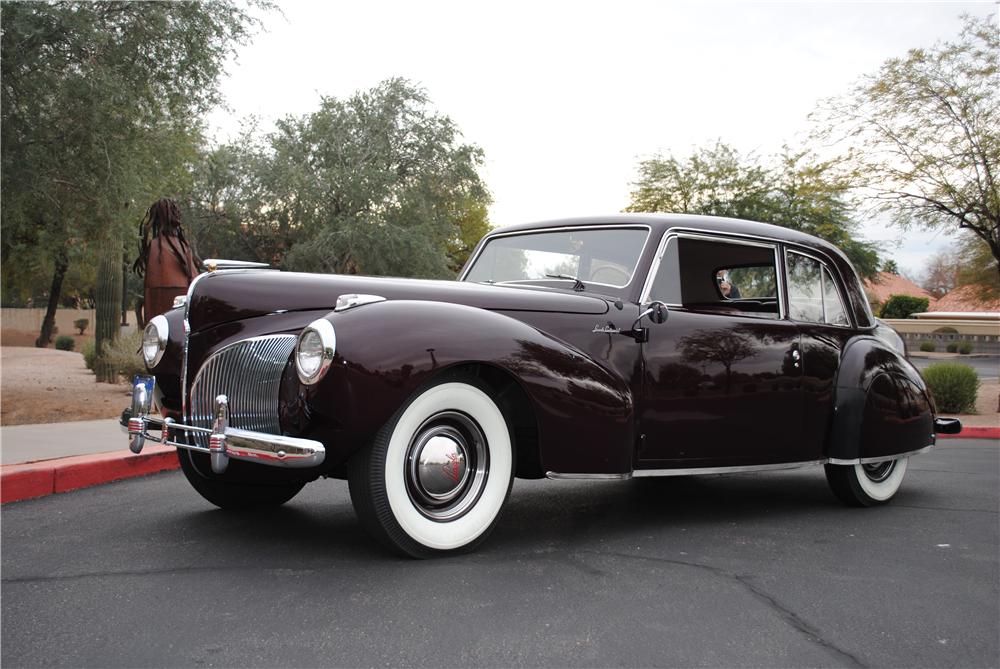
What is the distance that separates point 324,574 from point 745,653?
1.59m

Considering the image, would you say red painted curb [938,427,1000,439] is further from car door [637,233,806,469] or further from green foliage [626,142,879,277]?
green foliage [626,142,879,277]

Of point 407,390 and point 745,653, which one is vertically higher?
point 407,390

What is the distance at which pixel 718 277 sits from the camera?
→ 5129 millimetres

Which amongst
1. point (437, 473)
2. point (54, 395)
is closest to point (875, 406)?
point (437, 473)

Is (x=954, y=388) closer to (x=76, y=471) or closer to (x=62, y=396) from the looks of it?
(x=76, y=471)

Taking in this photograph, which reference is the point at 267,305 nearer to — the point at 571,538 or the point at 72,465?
the point at 571,538

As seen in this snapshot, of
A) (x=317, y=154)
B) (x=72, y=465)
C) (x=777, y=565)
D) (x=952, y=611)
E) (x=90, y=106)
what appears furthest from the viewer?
(x=317, y=154)

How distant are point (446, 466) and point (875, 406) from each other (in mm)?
2912

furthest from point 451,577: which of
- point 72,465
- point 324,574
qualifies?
point 72,465

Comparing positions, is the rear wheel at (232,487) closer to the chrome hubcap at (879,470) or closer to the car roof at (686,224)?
the car roof at (686,224)

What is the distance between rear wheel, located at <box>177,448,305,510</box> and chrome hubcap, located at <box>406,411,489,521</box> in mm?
1040

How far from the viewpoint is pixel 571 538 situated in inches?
160

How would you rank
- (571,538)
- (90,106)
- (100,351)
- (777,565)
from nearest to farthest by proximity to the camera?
(777,565), (571,538), (90,106), (100,351)

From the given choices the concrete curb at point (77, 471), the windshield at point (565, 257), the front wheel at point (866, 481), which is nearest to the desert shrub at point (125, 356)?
the concrete curb at point (77, 471)
